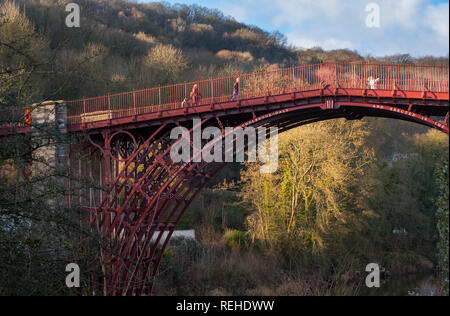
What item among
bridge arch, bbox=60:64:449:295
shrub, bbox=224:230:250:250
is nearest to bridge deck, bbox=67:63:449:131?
bridge arch, bbox=60:64:449:295

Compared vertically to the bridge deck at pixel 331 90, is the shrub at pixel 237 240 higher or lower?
lower

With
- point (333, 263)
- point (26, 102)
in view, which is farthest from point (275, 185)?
point (26, 102)

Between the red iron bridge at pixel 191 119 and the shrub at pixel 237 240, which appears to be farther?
the shrub at pixel 237 240

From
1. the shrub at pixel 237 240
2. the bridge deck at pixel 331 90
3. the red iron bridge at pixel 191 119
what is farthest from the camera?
the shrub at pixel 237 240

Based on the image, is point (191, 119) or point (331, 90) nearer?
point (331, 90)

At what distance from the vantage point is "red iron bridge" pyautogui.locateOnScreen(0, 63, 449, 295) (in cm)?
1402

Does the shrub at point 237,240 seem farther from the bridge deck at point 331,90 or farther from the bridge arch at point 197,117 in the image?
the bridge deck at point 331,90

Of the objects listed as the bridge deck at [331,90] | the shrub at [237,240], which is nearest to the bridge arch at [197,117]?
the bridge deck at [331,90]

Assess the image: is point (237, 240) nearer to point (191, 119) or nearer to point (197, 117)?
point (191, 119)

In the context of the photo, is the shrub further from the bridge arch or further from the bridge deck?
the bridge deck

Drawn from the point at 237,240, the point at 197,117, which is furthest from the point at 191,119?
the point at 237,240

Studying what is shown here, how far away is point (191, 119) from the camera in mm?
16953

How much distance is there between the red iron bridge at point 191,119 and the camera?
1402cm

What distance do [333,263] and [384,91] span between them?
11.1 meters
